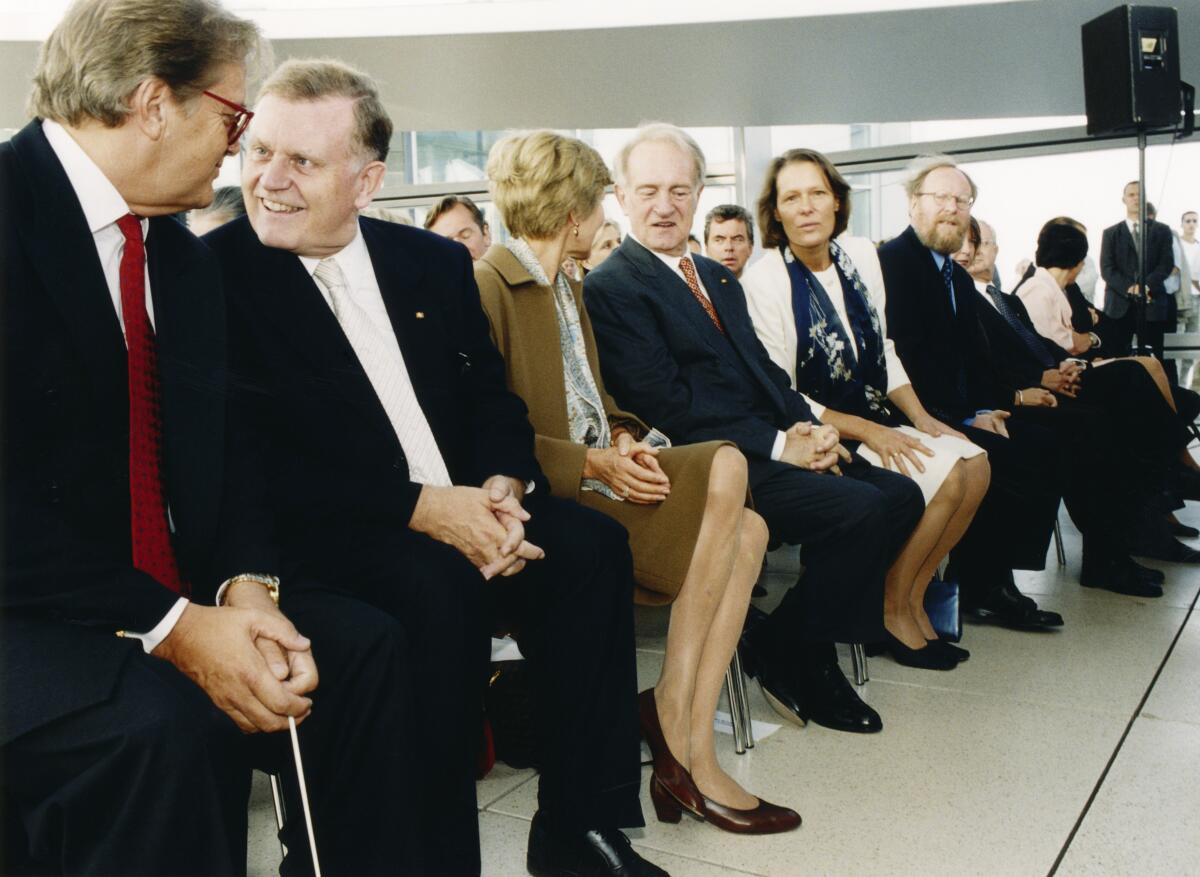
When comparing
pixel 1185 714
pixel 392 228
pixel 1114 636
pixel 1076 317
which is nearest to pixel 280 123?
pixel 392 228

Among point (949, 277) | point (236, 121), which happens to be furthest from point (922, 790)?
point (949, 277)

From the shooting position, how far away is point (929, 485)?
10.4 ft

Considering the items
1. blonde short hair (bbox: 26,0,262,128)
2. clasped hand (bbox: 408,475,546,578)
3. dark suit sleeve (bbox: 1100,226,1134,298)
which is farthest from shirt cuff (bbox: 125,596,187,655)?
dark suit sleeve (bbox: 1100,226,1134,298)

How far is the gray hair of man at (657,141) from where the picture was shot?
110 inches

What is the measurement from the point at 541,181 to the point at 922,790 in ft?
5.02

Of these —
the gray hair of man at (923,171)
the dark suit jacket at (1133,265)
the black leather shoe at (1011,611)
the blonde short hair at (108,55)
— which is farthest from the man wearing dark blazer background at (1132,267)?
the blonde short hair at (108,55)

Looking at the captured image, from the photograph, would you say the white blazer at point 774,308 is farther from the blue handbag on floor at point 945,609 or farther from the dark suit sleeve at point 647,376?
the blue handbag on floor at point 945,609

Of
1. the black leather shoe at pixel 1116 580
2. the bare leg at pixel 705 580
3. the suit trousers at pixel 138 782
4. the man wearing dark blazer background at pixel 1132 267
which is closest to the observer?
the suit trousers at pixel 138 782

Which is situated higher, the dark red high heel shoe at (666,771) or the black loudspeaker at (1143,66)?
the black loudspeaker at (1143,66)

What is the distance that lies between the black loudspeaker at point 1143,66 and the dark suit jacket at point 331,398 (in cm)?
424

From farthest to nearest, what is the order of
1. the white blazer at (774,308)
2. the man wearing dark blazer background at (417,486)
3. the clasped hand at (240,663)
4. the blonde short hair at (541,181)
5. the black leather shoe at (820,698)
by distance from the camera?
1. the white blazer at (774,308)
2. the black leather shoe at (820,698)
3. the blonde short hair at (541,181)
4. the man wearing dark blazer background at (417,486)
5. the clasped hand at (240,663)

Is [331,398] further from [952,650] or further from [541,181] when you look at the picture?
[952,650]

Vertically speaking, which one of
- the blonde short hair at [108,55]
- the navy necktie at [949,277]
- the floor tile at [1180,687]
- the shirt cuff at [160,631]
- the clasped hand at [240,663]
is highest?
the blonde short hair at [108,55]

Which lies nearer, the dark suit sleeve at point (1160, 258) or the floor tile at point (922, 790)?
the floor tile at point (922, 790)
